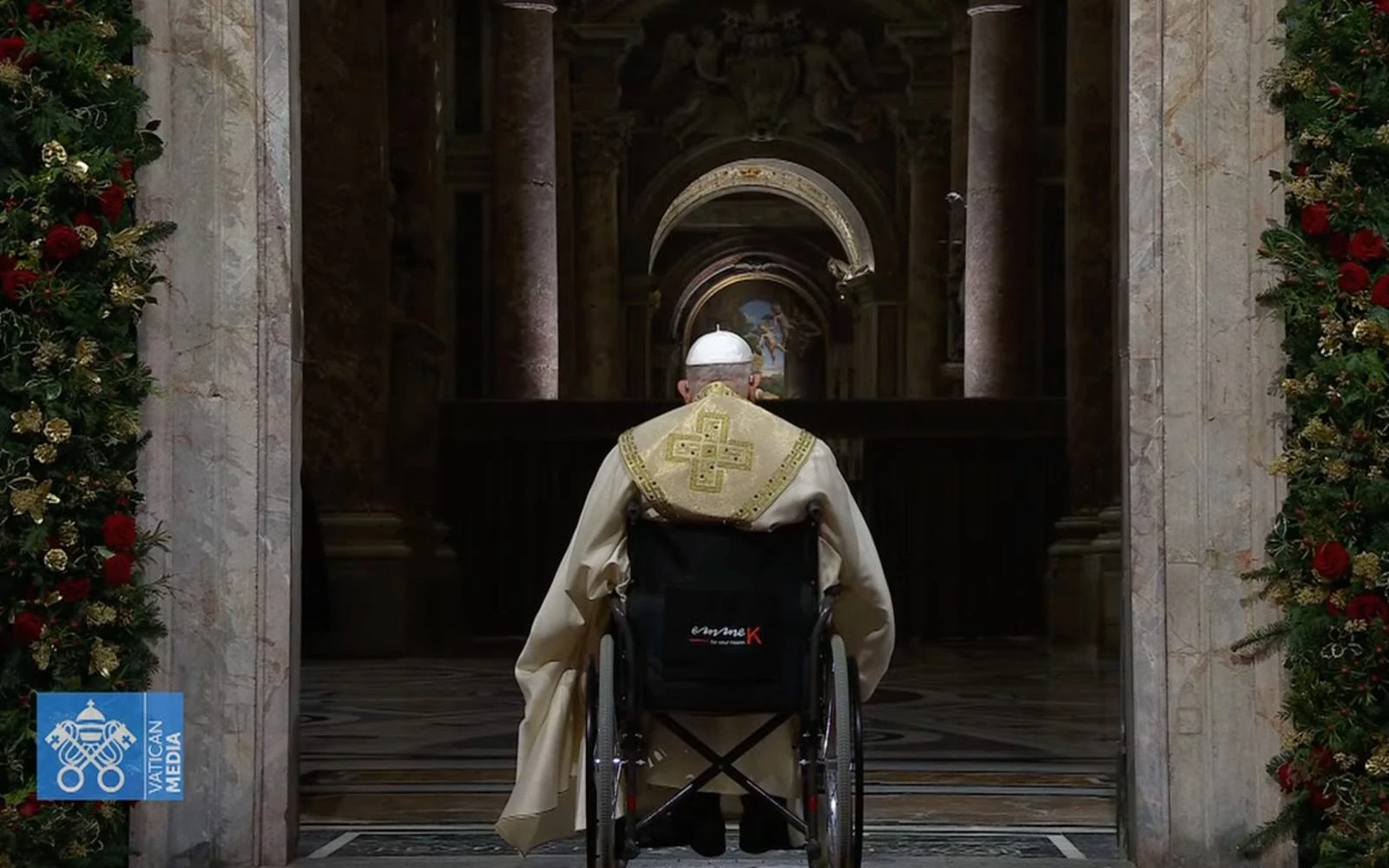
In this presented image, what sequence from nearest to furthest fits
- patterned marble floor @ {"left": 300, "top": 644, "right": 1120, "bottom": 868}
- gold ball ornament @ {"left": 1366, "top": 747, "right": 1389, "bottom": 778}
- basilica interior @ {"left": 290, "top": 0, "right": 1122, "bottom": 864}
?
1. gold ball ornament @ {"left": 1366, "top": 747, "right": 1389, "bottom": 778}
2. patterned marble floor @ {"left": 300, "top": 644, "right": 1120, "bottom": 868}
3. basilica interior @ {"left": 290, "top": 0, "right": 1122, "bottom": 864}

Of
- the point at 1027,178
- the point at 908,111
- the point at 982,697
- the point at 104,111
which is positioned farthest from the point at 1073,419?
the point at 908,111

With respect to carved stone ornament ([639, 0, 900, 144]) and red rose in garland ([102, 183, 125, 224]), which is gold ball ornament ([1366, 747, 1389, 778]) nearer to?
red rose in garland ([102, 183, 125, 224])

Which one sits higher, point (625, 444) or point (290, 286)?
point (290, 286)

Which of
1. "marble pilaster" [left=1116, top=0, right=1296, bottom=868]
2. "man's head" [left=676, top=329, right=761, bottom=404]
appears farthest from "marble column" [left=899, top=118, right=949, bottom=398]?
→ "man's head" [left=676, top=329, right=761, bottom=404]

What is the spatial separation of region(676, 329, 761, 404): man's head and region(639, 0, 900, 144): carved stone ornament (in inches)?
1061

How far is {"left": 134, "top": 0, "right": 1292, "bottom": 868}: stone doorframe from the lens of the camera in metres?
6.30

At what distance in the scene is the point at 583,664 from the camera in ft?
19.1

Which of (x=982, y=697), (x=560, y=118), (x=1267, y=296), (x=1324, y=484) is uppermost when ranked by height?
(x=560, y=118)

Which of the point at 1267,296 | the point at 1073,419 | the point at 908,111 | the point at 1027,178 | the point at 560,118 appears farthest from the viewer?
the point at 908,111

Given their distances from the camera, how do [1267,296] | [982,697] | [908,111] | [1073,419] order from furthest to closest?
[908,111] → [1073,419] → [982,697] → [1267,296]

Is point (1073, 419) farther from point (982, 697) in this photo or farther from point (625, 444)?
point (625, 444)

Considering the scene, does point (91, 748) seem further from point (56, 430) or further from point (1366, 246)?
point (1366, 246)

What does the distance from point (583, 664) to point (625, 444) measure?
0.68 m

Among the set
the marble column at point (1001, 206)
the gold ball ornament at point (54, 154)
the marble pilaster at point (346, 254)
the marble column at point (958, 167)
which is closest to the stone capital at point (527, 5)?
the marble column at point (1001, 206)
